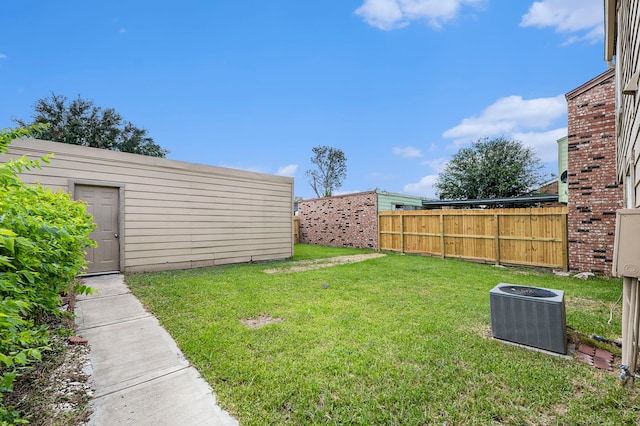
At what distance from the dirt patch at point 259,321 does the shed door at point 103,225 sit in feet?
15.5

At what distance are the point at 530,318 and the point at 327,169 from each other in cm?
2743

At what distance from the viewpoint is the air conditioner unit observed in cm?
286

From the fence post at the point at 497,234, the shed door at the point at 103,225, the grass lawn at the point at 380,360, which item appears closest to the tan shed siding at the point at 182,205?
the shed door at the point at 103,225

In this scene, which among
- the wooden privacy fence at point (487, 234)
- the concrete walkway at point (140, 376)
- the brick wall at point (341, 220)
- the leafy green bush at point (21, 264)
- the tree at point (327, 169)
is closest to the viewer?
the leafy green bush at point (21, 264)

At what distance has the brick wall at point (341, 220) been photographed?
42.9 feet

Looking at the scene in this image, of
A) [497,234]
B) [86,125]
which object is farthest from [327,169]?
[497,234]

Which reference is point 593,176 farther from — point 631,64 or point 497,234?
point 631,64

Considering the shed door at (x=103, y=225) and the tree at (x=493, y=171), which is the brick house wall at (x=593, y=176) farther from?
the tree at (x=493, y=171)

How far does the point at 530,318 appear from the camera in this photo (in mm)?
2988

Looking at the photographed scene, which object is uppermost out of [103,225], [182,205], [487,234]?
[182,205]

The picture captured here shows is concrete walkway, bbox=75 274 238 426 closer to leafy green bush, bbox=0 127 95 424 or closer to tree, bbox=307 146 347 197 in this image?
leafy green bush, bbox=0 127 95 424

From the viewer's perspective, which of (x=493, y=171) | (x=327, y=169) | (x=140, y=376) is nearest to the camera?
(x=140, y=376)

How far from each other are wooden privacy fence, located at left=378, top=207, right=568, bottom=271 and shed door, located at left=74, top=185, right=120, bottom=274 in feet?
32.1

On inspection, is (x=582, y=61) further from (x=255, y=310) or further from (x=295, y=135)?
(x=295, y=135)
